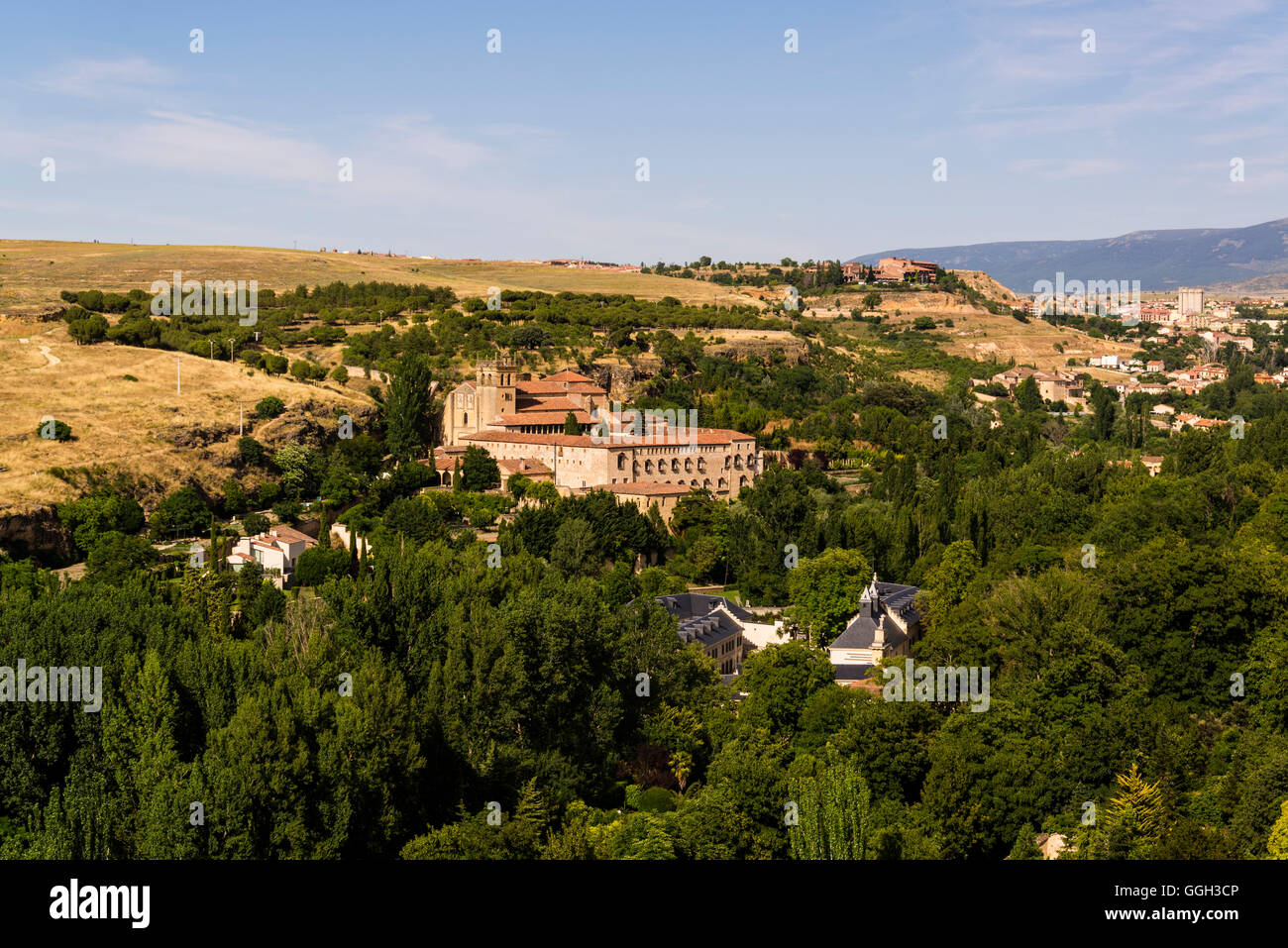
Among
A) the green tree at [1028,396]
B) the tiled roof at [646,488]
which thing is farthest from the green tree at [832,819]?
the green tree at [1028,396]

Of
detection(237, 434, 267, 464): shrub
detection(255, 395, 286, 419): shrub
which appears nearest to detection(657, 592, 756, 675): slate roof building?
detection(237, 434, 267, 464): shrub

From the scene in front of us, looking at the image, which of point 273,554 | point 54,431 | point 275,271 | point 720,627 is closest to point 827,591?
point 720,627

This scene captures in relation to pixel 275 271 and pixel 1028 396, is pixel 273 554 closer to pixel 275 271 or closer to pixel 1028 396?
pixel 1028 396

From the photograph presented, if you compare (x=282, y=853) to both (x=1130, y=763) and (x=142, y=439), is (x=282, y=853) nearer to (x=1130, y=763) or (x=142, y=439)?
(x=1130, y=763)

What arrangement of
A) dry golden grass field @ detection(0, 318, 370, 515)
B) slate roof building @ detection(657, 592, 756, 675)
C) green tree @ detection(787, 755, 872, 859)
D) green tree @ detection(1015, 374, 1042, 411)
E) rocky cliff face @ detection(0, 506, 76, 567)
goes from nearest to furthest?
green tree @ detection(787, 755, 872, 859) → slate roof building @ detection(657, 592, 756, 675) → rocky cliff face @ detection(0, 506, 76, 567) → dry golden grass field @ detection(0, 318, 370, 515) → green tree @ detection(1015, 374, 1042, 411)

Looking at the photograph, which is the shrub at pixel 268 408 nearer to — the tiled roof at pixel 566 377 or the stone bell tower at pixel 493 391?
the stone bell tower at pixel 493 391

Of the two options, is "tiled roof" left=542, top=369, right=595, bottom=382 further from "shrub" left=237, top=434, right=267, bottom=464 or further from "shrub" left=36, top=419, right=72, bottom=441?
"shrub" left=36, top=419, right=72, bottom=441
